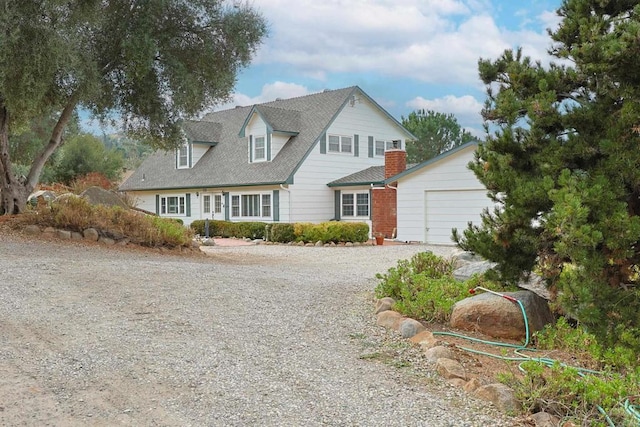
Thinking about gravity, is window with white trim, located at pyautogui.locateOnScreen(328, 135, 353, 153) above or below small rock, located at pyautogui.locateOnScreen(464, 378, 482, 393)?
above

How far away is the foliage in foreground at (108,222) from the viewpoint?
13234mm

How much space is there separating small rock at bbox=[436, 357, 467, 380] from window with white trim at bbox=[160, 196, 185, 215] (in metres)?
24.7

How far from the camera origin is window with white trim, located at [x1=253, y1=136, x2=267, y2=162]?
2551 cm

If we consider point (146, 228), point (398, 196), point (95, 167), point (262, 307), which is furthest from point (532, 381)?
point (95, 167)

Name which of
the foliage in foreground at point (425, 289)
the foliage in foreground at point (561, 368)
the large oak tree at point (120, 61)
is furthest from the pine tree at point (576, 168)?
the large oak tree at point (120, 61)

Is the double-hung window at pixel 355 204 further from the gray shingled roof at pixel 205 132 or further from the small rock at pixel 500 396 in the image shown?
the small rock at pixel 500 396

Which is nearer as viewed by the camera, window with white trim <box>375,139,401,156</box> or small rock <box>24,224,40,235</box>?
small rock <box>24,224,40,235</box>

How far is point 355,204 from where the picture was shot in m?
23.9

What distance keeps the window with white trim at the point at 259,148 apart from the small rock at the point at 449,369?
→ 21000 mm

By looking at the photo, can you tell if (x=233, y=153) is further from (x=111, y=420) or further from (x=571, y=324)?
(x=111, y=420)

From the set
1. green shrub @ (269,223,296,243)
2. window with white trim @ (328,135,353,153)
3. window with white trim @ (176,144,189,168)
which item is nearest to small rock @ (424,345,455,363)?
green shrub @ (269,223,296,243)

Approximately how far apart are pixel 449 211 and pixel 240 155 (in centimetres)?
1117

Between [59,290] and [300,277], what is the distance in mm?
3918

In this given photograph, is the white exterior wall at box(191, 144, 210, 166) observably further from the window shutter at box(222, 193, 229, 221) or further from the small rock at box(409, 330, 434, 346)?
the small rock at box(409, 330, 434, 346)
